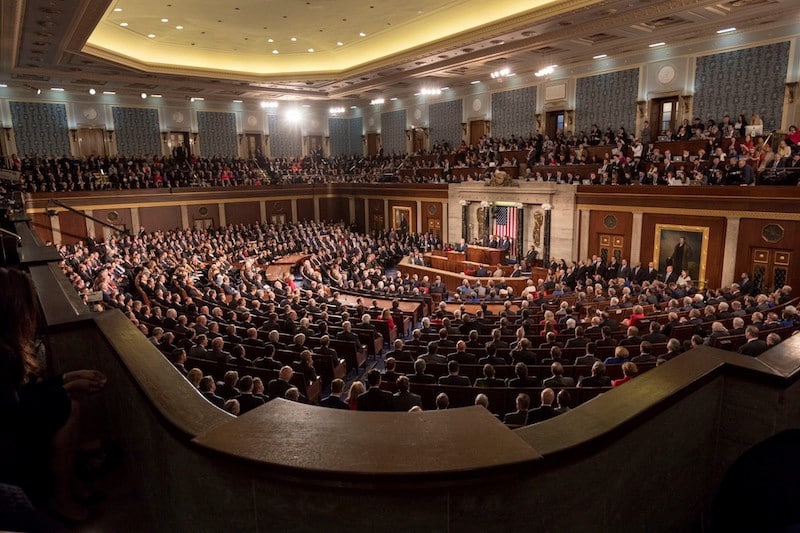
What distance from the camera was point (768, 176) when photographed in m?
13.7

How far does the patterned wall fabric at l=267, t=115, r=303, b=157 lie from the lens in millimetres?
33344

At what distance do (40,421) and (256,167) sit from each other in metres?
31.3

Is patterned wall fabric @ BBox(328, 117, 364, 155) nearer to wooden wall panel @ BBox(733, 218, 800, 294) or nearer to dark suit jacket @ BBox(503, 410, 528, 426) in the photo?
wooden wall panel @ BBox(733, 218, 800, 294)

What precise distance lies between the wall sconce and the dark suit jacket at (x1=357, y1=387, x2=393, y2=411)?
58.3 feet

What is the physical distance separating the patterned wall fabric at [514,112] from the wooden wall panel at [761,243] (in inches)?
452

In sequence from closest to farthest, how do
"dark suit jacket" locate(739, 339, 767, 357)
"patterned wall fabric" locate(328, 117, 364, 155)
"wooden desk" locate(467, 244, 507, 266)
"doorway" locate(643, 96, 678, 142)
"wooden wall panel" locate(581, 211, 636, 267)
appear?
"dark suit jacket" locate(739, 339, 767, 357) < "wooden wall panel" locate(581, 211, 636, 267) < "doorway" locate(643, 96, 678, 142) < "wooden desk" locate(467, 244, 507, 266) < "patterned wall fabric" locate(328, 117, 364, 155)

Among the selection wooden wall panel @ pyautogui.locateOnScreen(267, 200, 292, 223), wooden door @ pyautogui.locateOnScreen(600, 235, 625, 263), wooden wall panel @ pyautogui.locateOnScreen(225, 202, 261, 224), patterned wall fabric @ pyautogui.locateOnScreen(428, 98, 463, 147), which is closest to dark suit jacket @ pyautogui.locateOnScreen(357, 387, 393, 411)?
wooden door @ pyautogui.locateOnScreen(600, 235, 625, 263)

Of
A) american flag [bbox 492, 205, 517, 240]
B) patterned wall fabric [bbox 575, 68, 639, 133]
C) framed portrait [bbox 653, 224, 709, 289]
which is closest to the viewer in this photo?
framed portrait [bbox 653, 224, 709, 289]

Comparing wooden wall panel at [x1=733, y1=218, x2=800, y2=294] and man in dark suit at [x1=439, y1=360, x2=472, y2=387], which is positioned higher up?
wooden wall panel at [x1=733, y1=218, x2=800, y2=294]

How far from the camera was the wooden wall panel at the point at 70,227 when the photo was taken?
22.9 meters

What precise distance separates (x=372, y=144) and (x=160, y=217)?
49.4 ft

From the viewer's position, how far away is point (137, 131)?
28.3 meters

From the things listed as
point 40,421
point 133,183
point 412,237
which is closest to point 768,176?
point 412,237

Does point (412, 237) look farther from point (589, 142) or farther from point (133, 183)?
point (133, 183)
